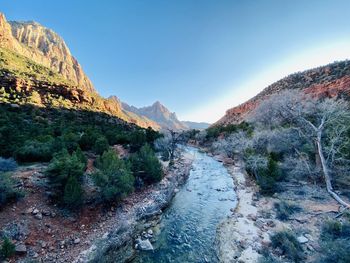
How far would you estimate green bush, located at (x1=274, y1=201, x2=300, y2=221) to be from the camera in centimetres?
1323

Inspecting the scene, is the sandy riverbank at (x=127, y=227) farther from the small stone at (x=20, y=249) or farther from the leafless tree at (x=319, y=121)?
the leafless tree at (x=319, y=121)

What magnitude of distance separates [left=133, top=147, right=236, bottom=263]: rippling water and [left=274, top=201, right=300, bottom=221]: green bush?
11.4ft

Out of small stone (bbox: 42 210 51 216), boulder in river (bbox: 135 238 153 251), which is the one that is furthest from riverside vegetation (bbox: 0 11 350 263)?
boulder in river (bbox: 135 238 153 251)

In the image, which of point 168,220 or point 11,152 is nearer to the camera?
point 168,220

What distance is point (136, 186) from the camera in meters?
17.2

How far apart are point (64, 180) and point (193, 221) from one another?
8.59 meters

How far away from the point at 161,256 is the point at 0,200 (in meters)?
8.14

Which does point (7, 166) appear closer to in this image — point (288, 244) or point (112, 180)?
point (112, 180)

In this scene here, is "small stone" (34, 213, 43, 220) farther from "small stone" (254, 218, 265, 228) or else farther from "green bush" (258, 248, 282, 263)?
"small stone" (254, 218, 265, 228)

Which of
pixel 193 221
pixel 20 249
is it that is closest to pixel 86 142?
pixel 193 221

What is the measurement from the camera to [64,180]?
1199 centimetres

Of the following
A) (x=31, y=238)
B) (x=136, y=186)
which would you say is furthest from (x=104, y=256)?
(x=136, y=186)

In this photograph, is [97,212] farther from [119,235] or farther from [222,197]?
[222,197]

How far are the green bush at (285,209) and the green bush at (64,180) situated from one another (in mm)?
12604
